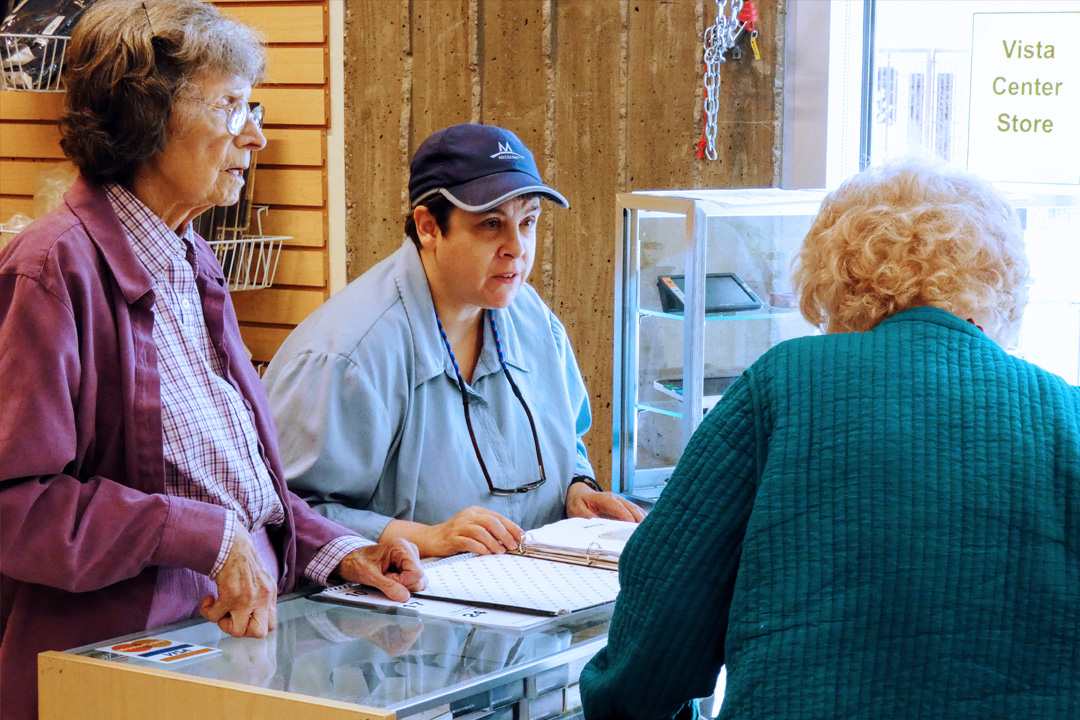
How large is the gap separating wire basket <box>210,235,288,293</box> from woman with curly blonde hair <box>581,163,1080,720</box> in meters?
3.25

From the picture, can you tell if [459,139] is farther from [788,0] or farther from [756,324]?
[788,0]

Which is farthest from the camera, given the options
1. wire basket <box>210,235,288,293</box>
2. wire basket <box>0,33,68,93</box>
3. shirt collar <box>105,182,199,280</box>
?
wire basket <box>210,235,288,293</box>

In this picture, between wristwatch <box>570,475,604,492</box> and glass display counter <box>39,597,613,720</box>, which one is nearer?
glass display counter <box>39,597,613,720</box>

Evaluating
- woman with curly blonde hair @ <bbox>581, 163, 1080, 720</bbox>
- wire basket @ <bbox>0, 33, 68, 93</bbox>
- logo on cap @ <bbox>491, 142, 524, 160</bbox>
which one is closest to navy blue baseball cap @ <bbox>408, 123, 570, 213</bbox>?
logo on cap @ <bbox>491, 142, 524, 160</bbox>

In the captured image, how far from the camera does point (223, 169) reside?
5.87 ft

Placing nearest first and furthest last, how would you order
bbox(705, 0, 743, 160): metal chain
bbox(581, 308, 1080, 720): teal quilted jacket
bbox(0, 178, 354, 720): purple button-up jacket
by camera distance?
bbox(581, 308, 1080, 720): teal quilted jacket → bbox(0, 178, 354, 720): purple button-up jacket → bbox(705, 0, 743, 160): metal chain

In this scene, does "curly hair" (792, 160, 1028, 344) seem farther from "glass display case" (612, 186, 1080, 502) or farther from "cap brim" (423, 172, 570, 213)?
"glass display case" (612, 186, 1080, 502)

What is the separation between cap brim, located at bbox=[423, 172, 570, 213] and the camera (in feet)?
7.52

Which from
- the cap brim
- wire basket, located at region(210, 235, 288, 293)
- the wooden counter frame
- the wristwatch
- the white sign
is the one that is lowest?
the wooden counter frame

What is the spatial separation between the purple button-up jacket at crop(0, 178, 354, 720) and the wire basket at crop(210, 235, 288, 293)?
2.68 metres

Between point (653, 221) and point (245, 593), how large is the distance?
181 centimetres

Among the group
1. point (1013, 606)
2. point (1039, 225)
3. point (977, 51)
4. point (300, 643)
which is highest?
point (977, 51)

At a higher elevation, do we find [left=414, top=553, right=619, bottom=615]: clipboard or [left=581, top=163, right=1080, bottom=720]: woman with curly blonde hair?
[left=581, top=163, right=1080, bottom=720]: woman with curly blonde hair

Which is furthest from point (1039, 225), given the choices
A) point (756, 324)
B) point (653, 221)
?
point (653, 221)
